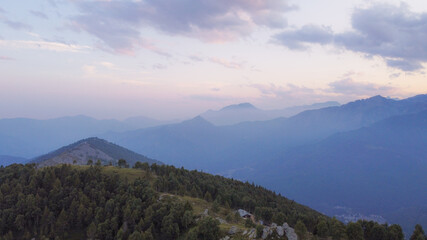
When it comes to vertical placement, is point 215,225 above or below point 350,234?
above

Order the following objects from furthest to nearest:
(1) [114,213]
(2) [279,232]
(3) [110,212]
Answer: (3) [110,212], (1) [114,213], (2) [279,232]

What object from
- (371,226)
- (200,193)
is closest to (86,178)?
(200,193)

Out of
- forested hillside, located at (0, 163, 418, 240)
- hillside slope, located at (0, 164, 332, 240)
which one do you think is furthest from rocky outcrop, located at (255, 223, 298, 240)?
hillside slope, located at (0, 164, 332, 240)

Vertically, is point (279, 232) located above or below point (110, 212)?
above

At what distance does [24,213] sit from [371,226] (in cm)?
13891

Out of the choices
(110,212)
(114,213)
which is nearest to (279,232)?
(114,213)

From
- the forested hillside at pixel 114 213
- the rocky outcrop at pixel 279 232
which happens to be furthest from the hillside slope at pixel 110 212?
the rocky outcrop at pixel 279 232

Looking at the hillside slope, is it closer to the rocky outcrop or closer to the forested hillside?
the forested hillside

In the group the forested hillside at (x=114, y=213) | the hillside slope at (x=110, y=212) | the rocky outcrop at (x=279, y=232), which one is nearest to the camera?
the rocky outcrop at (x=279, y=232)

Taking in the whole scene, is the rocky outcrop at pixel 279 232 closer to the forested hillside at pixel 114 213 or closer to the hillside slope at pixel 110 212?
the forested hillside at pixel 114 213

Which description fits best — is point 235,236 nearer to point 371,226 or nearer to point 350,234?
point 350,234

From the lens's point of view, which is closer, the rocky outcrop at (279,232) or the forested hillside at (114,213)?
the rocky outcrop at (279,232)

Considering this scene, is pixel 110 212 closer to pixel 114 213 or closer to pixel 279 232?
pixel 114 213

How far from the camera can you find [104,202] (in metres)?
109
